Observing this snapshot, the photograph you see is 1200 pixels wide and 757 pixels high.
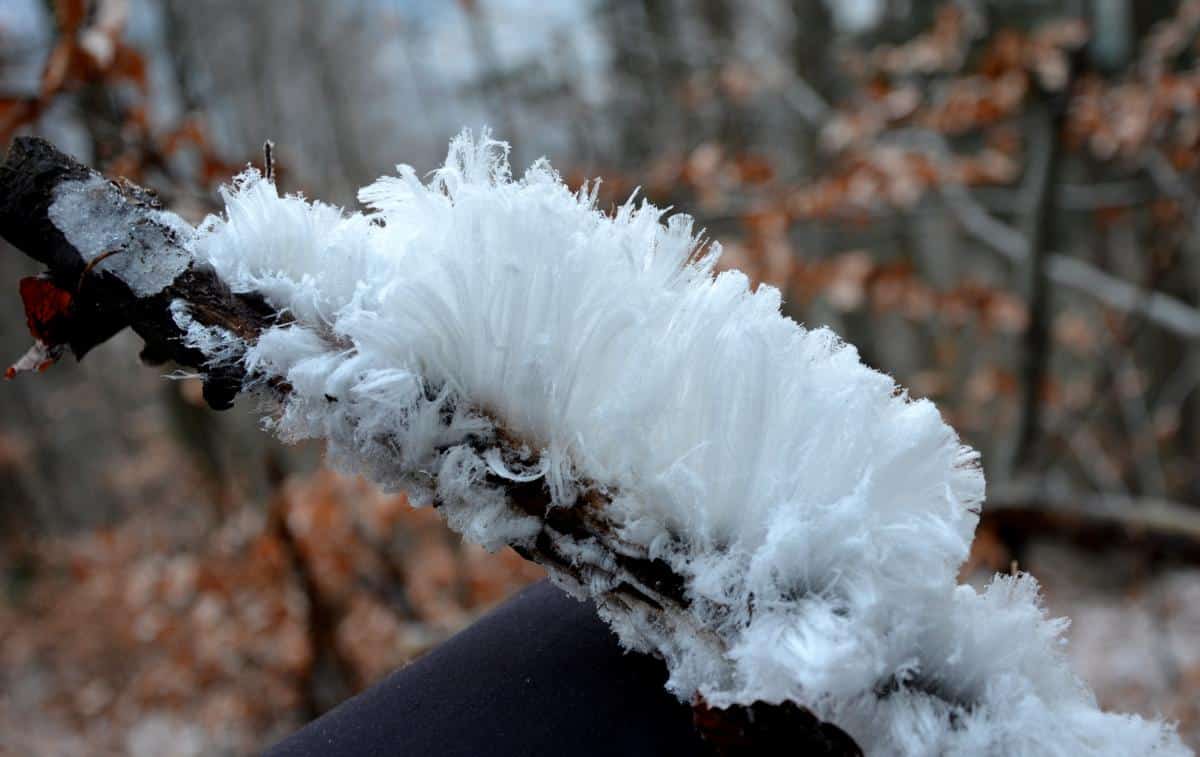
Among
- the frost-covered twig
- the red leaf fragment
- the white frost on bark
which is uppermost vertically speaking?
the frost-covered twig

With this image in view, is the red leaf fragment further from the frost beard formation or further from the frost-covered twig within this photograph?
the frost beard formation

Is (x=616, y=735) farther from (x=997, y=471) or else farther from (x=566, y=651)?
(x=997, y=471)

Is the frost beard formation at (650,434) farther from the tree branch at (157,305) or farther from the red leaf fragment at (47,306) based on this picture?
the red leaf fragment at (47,306)

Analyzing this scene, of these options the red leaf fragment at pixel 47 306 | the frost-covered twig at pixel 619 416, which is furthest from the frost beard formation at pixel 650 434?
the red leaf fragment at pixel 47 306

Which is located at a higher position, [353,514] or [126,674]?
[353,514]

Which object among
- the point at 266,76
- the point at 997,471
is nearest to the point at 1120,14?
the point at 997,471

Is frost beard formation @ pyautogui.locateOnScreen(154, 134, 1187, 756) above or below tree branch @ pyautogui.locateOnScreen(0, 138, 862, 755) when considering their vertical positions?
above

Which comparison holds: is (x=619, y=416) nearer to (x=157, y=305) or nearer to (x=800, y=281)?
(x=157, y=305)

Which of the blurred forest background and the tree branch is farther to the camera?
the blurred forest background

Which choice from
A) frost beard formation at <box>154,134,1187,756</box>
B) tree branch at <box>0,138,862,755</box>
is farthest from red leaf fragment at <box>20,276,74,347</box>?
frost beard formation at <box>154,134,1187,756</box>
